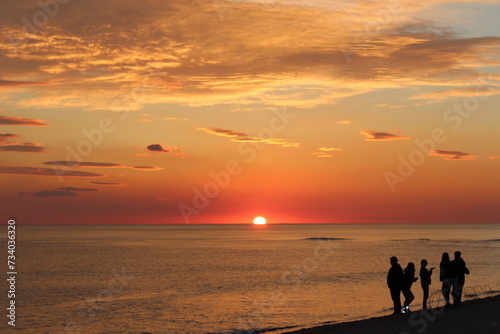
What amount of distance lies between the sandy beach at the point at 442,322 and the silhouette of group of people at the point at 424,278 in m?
0.72

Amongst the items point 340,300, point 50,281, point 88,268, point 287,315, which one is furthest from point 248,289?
point 88,268

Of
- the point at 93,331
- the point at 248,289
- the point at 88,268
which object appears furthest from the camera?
the point at 88,268

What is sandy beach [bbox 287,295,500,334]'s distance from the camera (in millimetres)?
19391

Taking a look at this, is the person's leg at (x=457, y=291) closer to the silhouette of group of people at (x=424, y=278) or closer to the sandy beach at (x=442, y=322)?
the silhouette of group of people at (x=424, y=278)

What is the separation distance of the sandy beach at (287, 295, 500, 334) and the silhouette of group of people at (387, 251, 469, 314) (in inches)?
28.4

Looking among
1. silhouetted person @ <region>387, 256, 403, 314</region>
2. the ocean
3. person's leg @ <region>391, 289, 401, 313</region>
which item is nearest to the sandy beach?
person's leg @ <region>391, 289, 401, 313</region>

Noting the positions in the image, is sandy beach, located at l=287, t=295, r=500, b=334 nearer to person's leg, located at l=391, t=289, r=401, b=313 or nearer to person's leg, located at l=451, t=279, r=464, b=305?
person's leg, located at l=451, t=279, r=464, b=305

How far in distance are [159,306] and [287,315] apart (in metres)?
9.88

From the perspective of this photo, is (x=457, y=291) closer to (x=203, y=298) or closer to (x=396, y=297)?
(x=396, y=297)

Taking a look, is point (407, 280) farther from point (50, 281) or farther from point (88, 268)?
point (88, 268)

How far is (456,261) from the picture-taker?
23812 mm

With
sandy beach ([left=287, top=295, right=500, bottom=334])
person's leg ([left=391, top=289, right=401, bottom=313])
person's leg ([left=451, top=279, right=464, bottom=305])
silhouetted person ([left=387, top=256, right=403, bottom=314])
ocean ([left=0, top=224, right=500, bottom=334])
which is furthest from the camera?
ocean ([left=0, top=224, right=500, bottom=334])

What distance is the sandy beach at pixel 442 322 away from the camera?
1939 centimetres

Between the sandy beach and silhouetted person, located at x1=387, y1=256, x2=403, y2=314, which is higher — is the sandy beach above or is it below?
below
